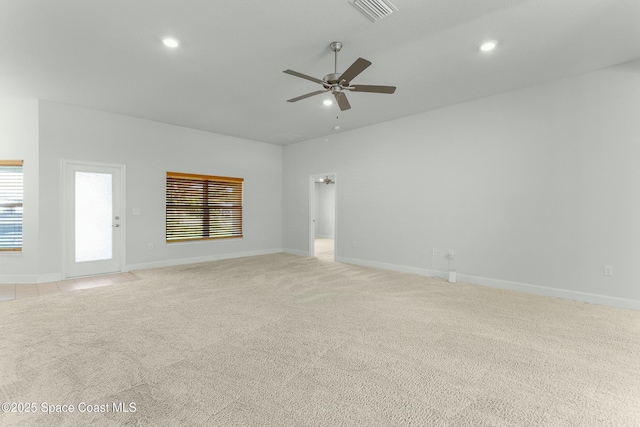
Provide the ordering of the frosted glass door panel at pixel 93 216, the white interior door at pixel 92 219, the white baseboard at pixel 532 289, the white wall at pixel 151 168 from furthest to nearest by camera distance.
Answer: the frosted glass door panel at pixel 93 216, the white interior door at pixel 92 219, the white wall at pixel 151 168, the white baseboard at pixel 532 289

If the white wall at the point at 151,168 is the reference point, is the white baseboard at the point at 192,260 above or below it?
below

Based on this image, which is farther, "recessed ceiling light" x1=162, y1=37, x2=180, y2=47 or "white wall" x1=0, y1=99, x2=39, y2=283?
"white wall" x1=0, y1=99, x2=39, y2=283

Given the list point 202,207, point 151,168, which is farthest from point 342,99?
point 202,207

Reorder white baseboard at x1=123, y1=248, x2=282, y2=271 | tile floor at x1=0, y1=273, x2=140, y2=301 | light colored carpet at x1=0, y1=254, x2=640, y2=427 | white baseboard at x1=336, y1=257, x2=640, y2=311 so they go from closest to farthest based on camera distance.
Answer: light colored carpet at x1=0, y1=254, x2=640, y2=427
white baseboard at x1=336, y1=257, x2=640, y2=311
tile floor at x1=0, y1=273, x2=140, y2=301
white baseboard at x1=123, y1=248, x2=282, y2=271

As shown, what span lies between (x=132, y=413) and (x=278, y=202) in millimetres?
6352

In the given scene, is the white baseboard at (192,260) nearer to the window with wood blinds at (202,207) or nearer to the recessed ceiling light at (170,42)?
the window with wood blinds at (202,207)

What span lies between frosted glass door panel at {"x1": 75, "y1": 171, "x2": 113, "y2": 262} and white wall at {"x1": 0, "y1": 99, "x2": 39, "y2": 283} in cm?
52

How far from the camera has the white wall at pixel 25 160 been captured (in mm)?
4590

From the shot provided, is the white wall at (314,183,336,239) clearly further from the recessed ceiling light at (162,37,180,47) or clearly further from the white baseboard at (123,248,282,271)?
the recessed ceiling light at (162,37,180,47)

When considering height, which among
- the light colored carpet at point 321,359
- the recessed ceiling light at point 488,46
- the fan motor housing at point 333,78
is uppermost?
the recessed ceiling light at point 488,46

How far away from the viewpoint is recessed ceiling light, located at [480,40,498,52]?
9.89 feet

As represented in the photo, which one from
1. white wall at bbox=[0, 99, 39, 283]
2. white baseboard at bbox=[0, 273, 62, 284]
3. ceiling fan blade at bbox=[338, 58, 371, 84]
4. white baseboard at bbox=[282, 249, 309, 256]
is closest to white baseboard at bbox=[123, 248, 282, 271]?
white baseboard at bbox=[282, 249, 309, 256]

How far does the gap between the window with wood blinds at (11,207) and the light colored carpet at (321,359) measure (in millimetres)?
1707

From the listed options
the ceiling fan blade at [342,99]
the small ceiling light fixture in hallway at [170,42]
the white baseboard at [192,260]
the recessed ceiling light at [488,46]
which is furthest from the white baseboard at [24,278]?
the recessed ceiling light at [488,46]
